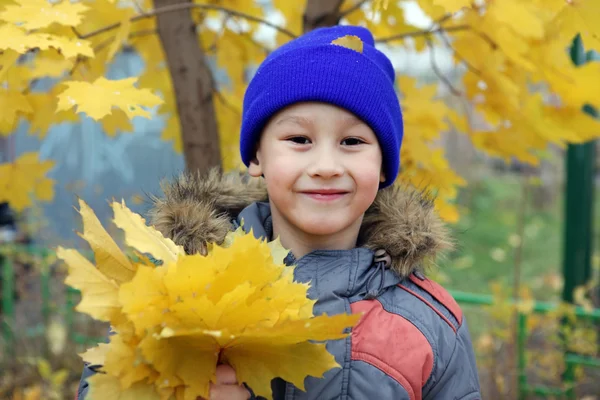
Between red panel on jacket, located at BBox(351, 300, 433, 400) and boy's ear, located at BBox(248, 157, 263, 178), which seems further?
boy's ear, located at BBox(248, 157, 263, 178)

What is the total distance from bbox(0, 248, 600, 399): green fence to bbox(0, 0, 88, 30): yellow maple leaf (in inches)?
95.7

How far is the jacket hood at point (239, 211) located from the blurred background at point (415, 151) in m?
0.11

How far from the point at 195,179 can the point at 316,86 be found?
0.48m

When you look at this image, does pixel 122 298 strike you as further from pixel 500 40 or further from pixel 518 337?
pixel 518 337

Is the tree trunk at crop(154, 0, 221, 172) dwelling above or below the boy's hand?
above

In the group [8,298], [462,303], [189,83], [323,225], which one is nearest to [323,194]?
[323,225]

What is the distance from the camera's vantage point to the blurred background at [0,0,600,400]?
1.88 meters

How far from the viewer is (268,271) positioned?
1022 millimetres

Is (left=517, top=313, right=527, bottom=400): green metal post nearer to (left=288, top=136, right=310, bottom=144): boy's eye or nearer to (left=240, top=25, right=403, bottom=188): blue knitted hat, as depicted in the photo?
(left=240, top=25, right=403, bottom=188): blue knitted hat

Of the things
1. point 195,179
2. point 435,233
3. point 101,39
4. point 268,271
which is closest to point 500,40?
point 435,233

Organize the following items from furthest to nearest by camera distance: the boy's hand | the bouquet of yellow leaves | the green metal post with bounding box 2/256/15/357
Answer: the green metal post with bounding box 2/256/15/357 < the boy's hand < the bouquet of yellow leaves

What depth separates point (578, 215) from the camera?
3514 mm

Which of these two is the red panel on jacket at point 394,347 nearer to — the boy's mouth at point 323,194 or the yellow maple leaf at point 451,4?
the boy's mouth at point 323,194

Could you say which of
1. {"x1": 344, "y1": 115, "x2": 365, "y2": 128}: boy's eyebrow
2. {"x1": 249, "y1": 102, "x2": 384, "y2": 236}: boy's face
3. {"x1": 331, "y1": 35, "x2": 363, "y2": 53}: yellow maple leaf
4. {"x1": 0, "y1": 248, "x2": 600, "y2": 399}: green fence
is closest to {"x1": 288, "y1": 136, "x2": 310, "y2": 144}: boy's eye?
{"x1": 249, "y1": 102, "x2": 384, "y2": 236}: boy's face
